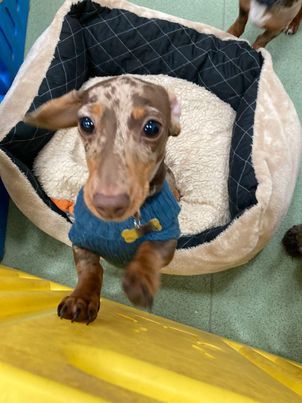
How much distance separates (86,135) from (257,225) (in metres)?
0.93

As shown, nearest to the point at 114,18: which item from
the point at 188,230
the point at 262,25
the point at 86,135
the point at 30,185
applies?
the point at 262,25

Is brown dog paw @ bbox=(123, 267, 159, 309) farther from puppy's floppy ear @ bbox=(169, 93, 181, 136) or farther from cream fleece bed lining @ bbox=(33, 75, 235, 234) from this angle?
cream fleece bed lining @ bbox=(33, 75, 235, 234)

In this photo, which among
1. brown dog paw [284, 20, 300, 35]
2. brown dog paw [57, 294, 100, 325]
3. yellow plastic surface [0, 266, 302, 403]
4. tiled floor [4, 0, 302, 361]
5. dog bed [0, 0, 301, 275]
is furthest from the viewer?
brown dog paw [284, 20, 300, 35]

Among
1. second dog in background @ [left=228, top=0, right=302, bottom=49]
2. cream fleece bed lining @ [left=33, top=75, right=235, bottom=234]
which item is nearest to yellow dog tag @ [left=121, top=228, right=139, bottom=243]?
cream fleece bed lining @ [left=33, top=75, right=235, bottom=234]

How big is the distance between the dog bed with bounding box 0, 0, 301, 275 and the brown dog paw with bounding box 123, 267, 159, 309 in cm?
79

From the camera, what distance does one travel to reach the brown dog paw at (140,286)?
1.18 m

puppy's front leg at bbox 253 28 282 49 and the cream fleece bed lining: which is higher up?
puppy's front leg at bbox 253 28 282 49

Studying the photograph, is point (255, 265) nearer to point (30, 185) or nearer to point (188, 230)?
point (188, 230)

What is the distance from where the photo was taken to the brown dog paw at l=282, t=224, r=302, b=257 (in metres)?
2.18

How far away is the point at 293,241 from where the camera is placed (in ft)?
7.18

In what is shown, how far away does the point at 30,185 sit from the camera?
212cm

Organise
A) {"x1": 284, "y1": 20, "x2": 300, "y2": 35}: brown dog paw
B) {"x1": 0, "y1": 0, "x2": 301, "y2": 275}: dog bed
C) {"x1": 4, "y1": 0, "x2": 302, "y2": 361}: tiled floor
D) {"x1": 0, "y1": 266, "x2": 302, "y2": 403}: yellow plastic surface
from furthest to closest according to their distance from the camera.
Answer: {"x1": 284, "y1": 20, "x2": 300, "y2": 35}: brown dog paw → {"x1": 4, "y1": 0, "x2": 302, "y2": 361}: tiled floor → {"x1": 0, "y1": 0, "x2": 301, "y2": 275}: dog bed → {"x1": 0, "y1": 266, "x2": 302, "y2": 403}: yellow plastic surface

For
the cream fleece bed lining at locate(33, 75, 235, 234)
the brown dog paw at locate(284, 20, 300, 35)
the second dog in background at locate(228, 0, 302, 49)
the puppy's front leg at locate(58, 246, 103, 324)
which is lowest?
the cream fleece bed lining at locate(33, 75, 235, 234)

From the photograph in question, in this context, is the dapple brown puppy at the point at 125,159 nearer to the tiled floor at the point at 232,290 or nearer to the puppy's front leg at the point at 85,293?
the puppy's front leg at the point at 85,293
